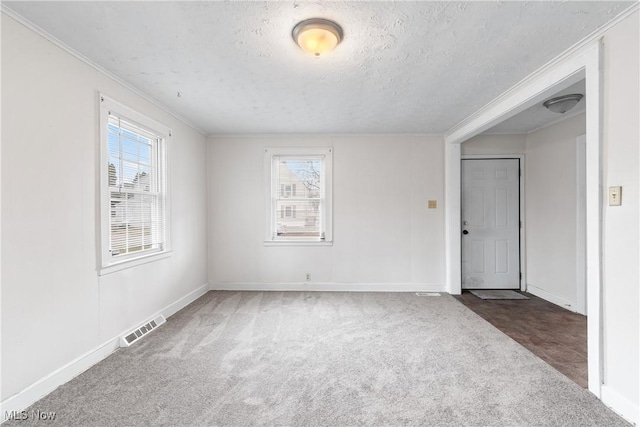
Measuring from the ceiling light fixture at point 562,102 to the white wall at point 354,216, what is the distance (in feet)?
4.81

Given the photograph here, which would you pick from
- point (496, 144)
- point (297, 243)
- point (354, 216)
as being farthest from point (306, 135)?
point (496, 144)

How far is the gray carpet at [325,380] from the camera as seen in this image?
1.78 m

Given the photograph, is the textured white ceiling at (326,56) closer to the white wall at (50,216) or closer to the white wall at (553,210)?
the white wall at (50,216)

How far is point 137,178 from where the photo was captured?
3002mm

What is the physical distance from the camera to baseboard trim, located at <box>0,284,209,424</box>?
177cm

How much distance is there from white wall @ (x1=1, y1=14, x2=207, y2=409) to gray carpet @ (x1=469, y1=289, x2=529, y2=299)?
4.45 meters

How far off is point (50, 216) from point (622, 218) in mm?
3690

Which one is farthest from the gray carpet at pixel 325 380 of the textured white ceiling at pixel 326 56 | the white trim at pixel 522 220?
the textured white ceiling at pixel 326 56

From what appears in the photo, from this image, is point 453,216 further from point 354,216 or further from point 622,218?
point 622,218

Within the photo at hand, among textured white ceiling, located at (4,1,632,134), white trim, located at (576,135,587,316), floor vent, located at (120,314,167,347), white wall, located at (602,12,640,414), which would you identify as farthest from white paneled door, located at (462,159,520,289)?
floor vent, located at (120,314,167,347)

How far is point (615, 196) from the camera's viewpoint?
1810 millimetres

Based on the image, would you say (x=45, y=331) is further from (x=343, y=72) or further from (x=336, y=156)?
(x=336, y=156)

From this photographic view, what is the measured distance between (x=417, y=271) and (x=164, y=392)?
362 centimetres

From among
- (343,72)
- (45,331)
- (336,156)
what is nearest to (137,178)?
(45,331)
